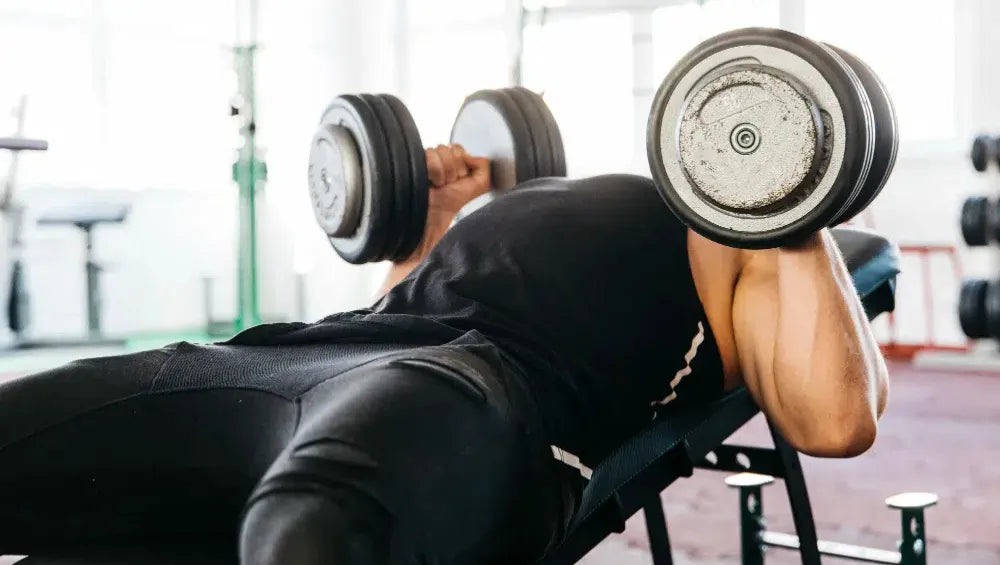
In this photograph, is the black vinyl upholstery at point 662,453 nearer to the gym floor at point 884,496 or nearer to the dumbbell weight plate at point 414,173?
the dumbbell weight plate at point 414,173

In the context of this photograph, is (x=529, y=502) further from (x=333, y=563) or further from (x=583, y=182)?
(x=583, y=182)

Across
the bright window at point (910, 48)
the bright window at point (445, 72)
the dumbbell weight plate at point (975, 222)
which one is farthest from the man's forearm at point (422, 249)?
the bright window at point (445, 72)

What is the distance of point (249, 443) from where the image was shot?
775 mm

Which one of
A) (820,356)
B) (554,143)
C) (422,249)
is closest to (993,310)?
(554,143)

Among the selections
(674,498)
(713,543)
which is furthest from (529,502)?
(674,498)

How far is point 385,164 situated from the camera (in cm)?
148

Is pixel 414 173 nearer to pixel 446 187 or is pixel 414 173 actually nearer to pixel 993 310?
pixel 446 187

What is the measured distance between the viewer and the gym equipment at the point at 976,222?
3.11 m

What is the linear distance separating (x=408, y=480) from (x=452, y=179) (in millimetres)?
1107

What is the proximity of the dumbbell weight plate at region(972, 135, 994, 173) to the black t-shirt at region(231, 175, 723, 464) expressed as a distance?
254 centimetres

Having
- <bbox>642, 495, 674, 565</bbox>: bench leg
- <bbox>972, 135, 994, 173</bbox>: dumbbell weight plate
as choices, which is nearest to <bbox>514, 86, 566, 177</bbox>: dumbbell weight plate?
<bbox>642, 495, 674, 565</bbox>: bench leg

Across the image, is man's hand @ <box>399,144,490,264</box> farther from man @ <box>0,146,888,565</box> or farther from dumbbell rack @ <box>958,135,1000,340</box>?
dumbbell rack @ <box>958,135,1000,340</box>

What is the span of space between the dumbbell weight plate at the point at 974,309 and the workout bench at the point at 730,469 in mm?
1607

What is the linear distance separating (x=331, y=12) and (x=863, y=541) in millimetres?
5279
